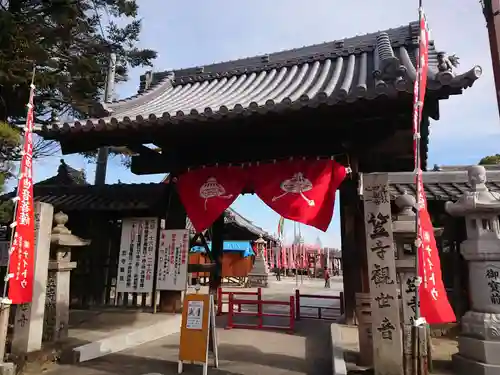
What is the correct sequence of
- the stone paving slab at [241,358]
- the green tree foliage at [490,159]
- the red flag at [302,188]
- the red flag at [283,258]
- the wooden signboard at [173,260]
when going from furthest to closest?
the red flag at [283,258], the green tree foliage at [490,159], the wooden signboard at [173,260], the red flag at [302,188], the stone paving slab at [241,358]

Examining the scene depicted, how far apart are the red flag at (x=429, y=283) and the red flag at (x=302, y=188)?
2.21 meters

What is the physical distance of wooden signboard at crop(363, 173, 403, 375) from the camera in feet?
15.7

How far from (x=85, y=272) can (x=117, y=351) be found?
11.5 feet

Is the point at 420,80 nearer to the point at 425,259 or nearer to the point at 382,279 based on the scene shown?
the point at 425,259

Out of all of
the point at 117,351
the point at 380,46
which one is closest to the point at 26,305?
the point at 117,351

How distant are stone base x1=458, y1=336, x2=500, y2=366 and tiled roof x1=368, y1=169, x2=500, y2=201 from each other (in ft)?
14.7

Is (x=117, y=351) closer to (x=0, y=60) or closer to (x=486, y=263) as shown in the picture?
(x=486, y=263)

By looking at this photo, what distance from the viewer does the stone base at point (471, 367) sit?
16.4 feet

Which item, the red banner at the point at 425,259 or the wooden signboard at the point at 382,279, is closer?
Result: the red banner at the point at 425,259

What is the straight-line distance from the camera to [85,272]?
9641mm

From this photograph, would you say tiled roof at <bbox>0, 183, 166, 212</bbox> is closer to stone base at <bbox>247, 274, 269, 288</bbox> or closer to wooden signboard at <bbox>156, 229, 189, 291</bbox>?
wooden signboard at <bbox>156, 229, 189, 291</bbox>

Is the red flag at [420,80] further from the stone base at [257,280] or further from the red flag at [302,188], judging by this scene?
the stone base at [257,280]

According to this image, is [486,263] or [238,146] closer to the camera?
[486,263]

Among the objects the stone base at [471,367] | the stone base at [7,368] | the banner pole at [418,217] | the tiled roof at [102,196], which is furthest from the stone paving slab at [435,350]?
the tiled roof at [102,196]
